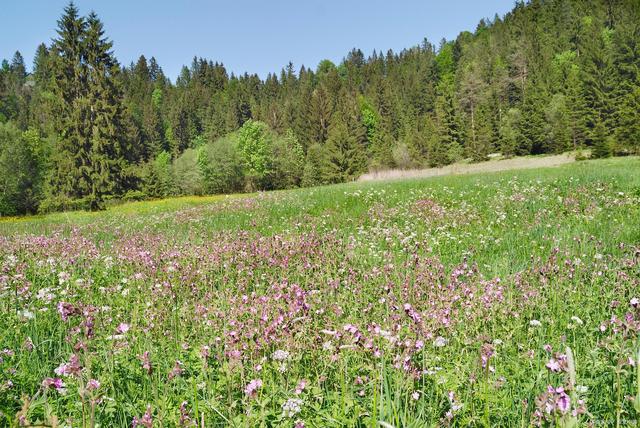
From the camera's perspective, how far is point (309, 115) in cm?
8562

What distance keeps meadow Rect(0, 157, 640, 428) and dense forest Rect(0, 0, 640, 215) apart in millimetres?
35583

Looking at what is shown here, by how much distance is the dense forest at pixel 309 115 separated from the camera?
38.7m

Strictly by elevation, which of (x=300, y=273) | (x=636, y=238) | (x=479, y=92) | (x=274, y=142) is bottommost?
(x=636, y=238)

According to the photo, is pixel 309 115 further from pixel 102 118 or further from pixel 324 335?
pixel 324 335

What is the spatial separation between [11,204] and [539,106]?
75413 mm

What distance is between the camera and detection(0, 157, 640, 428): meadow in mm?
2061

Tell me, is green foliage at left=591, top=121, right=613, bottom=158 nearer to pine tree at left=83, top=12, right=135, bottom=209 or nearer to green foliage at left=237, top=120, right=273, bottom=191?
green foliage at left=237, top=120, right=273, bottom=191

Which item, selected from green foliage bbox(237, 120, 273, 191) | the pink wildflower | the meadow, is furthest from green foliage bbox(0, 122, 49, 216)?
the pink wildflower

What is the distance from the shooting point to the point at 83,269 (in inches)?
231

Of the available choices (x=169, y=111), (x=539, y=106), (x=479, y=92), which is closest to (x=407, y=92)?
(x=479, y=92)

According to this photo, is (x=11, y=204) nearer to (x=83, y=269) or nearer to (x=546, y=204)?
(x=83, y=269)

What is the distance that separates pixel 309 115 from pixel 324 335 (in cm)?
8567

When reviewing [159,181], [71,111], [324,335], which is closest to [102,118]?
[71,111]

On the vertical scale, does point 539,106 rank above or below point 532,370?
above
